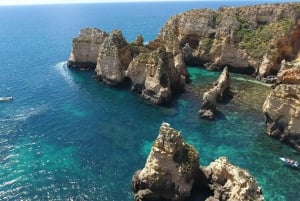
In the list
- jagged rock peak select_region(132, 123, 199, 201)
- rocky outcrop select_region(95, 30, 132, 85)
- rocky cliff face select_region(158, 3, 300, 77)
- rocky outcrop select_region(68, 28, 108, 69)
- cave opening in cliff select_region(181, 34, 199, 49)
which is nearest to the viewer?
jagged rock peak select_region(132, 123, 199, 201)

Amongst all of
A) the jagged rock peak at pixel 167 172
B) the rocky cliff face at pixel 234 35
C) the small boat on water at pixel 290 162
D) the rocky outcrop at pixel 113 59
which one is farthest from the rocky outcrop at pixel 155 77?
the jagged rock peak at pixel 167 172

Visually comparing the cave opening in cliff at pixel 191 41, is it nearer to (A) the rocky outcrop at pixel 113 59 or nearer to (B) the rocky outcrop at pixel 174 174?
(A) the rocky outcrop at pixel 113 59

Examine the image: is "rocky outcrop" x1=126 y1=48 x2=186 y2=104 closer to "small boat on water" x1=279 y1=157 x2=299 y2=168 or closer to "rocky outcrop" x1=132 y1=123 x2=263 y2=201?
"small boat on water" x1=279 y1=157 x2=299 y2=168

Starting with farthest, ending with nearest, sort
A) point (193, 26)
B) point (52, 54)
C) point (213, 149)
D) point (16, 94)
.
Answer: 1. point (52, 54)
2. point (193, 26)
3. point (16, 94)
4. point (213, 149)

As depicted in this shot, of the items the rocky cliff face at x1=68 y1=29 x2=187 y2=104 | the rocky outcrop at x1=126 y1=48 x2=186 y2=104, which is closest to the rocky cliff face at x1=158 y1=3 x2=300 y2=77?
the rocky cliff face at x1=68 y1=29 x2=187 y2=104

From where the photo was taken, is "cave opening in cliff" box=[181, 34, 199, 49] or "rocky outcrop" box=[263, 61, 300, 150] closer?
"rocky outcrop" box=[263, 61, 300, 150]

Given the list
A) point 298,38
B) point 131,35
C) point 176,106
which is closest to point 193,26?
point 298,38

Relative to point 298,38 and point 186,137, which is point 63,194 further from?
point 298,38
